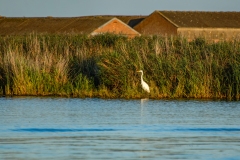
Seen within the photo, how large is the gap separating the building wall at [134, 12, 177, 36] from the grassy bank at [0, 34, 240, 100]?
1784 inches

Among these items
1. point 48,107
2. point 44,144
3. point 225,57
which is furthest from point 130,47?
point 44,144

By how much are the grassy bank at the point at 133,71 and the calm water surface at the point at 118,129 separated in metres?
1.51

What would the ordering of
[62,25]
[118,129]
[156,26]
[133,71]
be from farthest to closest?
1. [156,26]
2. [62,25]
3. [133,71]
4. [118,129]

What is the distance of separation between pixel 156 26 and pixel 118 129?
192 feet

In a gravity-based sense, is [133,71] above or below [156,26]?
below

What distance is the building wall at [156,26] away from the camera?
72.8 meters

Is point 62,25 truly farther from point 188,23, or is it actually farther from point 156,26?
point 188,23

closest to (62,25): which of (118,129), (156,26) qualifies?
(156,26)

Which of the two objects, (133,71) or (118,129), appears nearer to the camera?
(118,129)

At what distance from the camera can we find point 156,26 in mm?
74562

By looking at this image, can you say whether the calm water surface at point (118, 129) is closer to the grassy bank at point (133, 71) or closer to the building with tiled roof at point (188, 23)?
the grassy bank at point (133, 71)

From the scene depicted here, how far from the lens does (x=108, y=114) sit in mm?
19688

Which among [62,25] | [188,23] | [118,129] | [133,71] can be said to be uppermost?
[188,23]

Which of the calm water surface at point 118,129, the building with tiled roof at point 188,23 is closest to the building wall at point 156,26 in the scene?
the building with tiled roof at point 188,23
